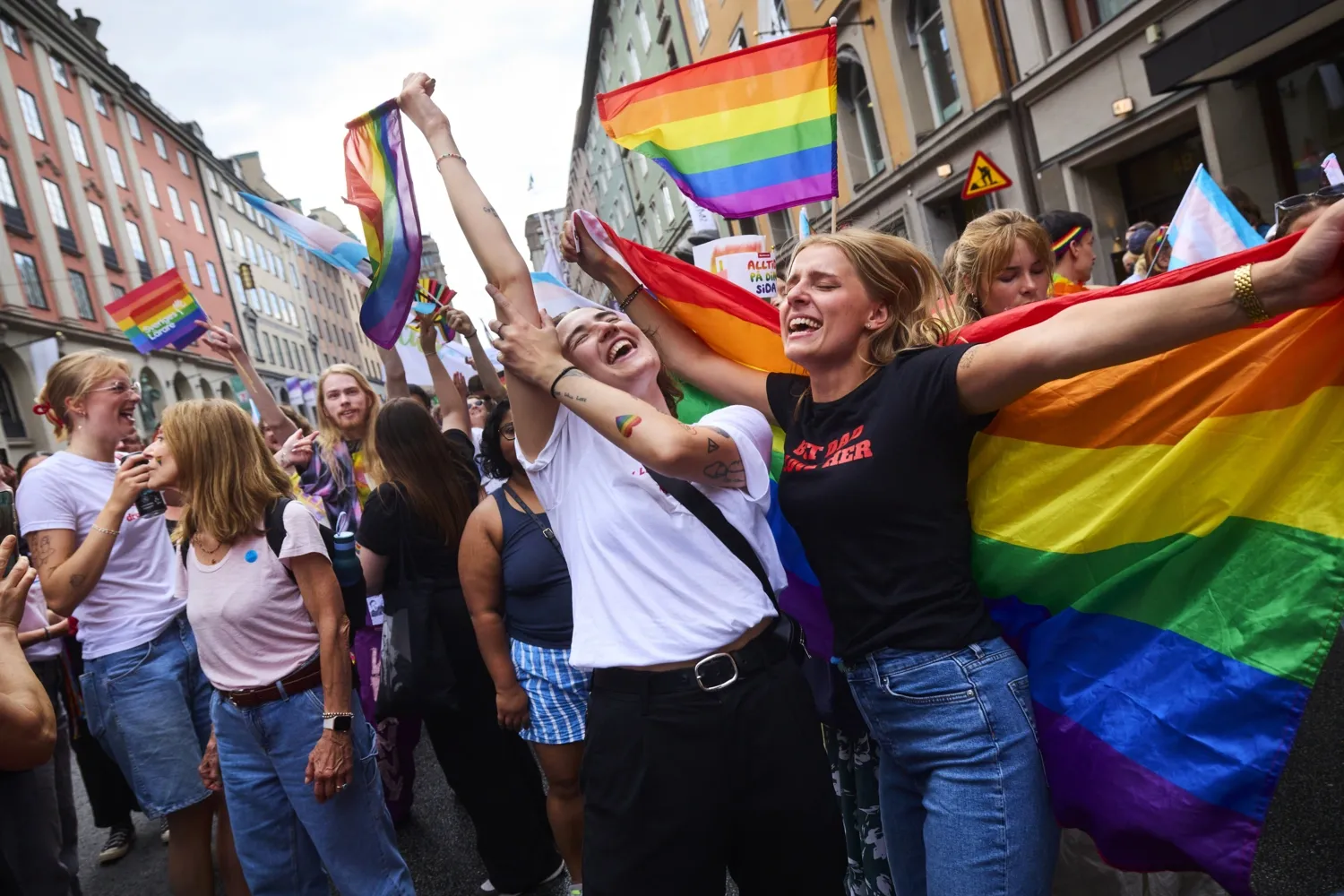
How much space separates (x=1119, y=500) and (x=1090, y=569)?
0.57 ft

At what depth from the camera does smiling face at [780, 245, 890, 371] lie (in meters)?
2.12

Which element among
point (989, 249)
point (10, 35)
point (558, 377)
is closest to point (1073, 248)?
point (989, 249)

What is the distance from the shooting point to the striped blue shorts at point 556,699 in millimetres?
3131

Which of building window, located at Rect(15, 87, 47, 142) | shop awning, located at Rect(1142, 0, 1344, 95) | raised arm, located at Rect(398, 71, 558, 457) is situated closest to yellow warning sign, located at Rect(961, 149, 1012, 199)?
shop awning, located at Rect(1142, 0, 1344, 95)

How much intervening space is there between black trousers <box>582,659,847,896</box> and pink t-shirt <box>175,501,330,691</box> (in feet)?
4.72

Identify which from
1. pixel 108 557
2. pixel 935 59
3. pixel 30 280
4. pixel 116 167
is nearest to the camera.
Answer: pixel 108 557

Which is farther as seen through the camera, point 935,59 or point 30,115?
point 30,115

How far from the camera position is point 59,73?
30844mm

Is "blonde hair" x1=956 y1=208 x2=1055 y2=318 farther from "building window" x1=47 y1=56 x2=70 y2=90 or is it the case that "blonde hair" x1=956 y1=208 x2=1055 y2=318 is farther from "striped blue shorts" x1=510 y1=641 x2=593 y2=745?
"building window" x1=47 y1=56 x2=70 y2=90

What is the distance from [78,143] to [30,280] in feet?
24.6

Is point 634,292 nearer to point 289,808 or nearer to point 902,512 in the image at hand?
point 902,512

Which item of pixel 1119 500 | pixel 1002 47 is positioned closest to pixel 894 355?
pixel 1119 500

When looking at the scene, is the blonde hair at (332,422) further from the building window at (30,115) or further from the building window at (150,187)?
the building window at (150,187)

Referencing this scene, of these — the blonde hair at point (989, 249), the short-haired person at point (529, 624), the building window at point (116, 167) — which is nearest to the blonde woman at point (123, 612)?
the short-haired person at point (529, 624)
